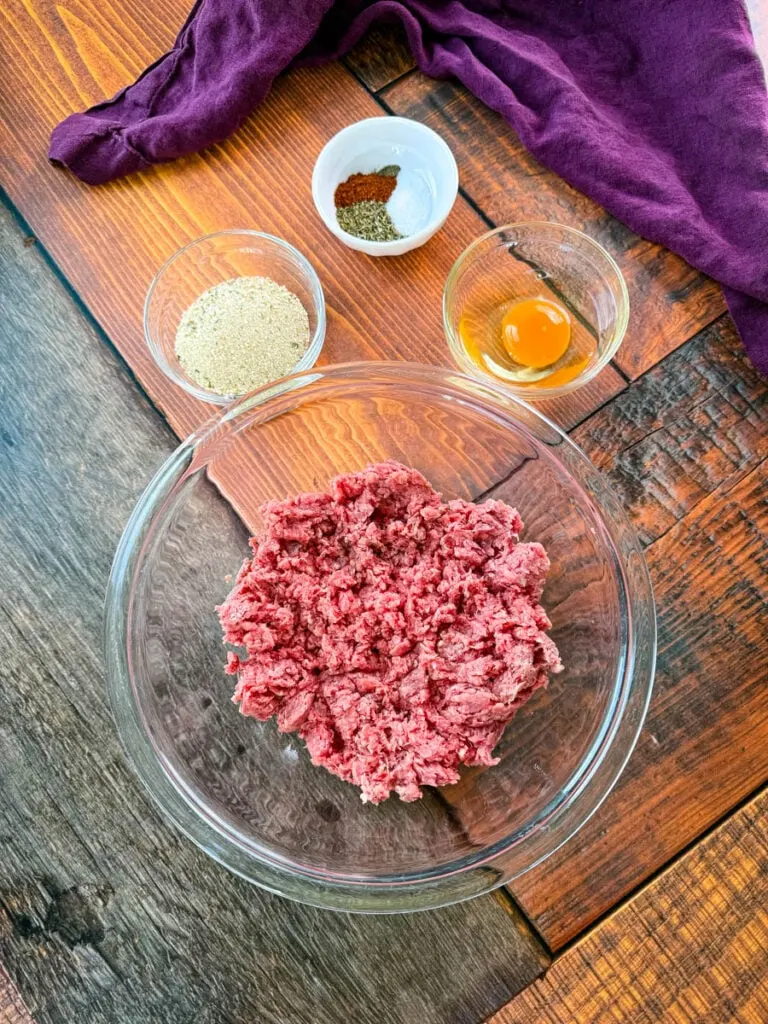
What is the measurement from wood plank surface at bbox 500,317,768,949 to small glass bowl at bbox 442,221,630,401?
20 centimetres

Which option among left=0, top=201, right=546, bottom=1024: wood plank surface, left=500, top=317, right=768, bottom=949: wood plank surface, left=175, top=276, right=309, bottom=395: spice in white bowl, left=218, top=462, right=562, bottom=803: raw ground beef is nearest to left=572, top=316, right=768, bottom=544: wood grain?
left=500, top=317, right=768, bottom=949: wood plank surface

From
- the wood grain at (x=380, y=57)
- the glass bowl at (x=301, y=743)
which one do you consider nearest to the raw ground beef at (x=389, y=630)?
the glass bowl at (x=301, y=743)

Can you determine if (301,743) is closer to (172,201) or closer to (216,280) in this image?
(216,280)

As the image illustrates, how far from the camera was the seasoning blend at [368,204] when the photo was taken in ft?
7.71

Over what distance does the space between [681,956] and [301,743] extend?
3.60 ft

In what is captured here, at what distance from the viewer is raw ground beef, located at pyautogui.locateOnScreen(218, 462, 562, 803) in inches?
72.6

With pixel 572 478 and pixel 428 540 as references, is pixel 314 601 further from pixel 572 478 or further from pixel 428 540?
pixel 572 478

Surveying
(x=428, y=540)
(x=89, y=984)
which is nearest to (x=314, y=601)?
(x=428, y=540)

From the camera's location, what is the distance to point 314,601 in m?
1.92

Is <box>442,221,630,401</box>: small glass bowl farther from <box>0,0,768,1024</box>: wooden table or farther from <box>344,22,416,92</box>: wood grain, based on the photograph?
<box>344,22,416,92</box>: wood grain

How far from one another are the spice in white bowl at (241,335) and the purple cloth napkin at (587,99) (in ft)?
1.51

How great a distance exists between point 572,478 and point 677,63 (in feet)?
4.33

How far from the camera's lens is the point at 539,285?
238 centimetres

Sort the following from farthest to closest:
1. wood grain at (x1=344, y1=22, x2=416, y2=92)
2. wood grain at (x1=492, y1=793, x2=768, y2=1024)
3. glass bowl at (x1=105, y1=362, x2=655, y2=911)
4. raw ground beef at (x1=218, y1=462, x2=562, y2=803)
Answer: wood grain at (x1=344, y1=22, x2=416, y2=92) < wood grain at (x1=492, y1=793, x2=768, y2=1024) < glass bowl at (x1=105, y1=362, x2=655, y2=911) < raw ground beef at (x1=218, y1=462, x2=562, y2=803)
